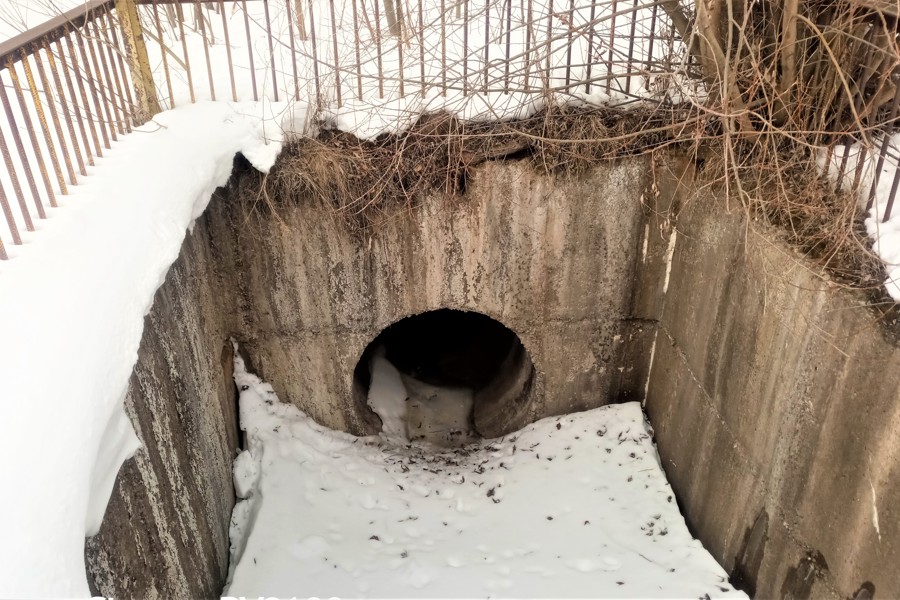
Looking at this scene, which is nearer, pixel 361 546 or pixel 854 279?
pixel 854 279

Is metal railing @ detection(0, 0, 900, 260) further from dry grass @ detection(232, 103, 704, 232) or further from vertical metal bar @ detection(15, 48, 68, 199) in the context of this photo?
dry grass @ detection(232, 103, 704, 232)

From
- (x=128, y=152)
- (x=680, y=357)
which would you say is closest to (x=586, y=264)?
(x=680, y=357)

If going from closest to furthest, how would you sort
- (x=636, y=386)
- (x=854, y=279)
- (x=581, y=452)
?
(x=854, y=279), (x=581, y=452), (x=636, y=386)

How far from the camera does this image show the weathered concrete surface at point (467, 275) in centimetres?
569

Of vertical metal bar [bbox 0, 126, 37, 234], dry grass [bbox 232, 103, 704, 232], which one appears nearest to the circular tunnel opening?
dry grass [bbox 232, 103, 704, 232]

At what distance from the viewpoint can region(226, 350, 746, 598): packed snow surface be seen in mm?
4820

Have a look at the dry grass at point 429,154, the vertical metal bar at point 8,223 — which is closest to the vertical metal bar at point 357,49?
the dry grass at point 429,154

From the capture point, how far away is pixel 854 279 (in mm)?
3617

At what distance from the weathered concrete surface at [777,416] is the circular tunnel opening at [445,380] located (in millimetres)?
2051

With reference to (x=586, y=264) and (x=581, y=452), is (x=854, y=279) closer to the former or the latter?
(x=586, y=264)

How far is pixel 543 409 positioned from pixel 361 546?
2.41 meters

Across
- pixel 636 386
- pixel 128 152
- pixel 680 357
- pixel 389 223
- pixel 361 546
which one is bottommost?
pixel 361 546

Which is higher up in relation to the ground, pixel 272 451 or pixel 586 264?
pixel 586 264

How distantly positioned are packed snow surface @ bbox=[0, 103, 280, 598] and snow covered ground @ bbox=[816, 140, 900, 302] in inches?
151
